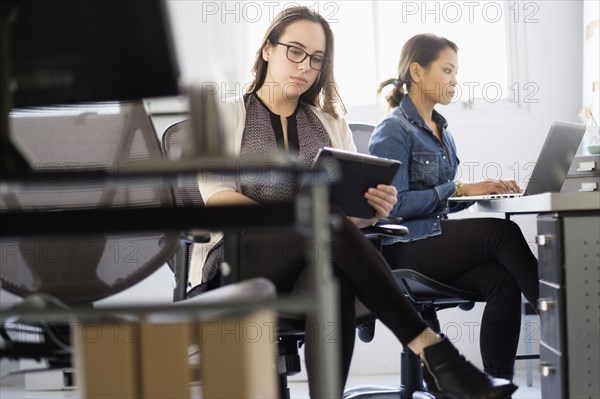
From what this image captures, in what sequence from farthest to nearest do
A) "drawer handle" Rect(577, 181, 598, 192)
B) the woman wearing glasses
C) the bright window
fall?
the bright window
"drawer handle" Rect(577, 181, 598, 192)
the woman wearing glasses

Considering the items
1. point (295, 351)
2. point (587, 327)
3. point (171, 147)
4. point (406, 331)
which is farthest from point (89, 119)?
point (587, 327)

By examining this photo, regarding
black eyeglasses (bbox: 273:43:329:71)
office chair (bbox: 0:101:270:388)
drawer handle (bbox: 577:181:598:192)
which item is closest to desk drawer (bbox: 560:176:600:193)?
drawer handle (bbox: 577:181:598:192)

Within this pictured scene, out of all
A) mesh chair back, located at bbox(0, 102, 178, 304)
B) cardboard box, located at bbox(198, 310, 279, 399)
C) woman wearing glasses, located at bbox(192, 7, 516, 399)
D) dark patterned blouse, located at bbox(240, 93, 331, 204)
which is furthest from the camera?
dark patterned blouse, located at bbox(240, 93, 331, 204)

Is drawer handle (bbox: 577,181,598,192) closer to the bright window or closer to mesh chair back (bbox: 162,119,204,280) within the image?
the bright window

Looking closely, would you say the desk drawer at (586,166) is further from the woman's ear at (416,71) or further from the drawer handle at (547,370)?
the drawer handle at (547,370)

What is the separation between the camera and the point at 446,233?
243 centimetres

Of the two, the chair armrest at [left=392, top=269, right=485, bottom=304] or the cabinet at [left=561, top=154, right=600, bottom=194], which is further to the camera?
the cabinet at [left=561, top=154, right=600, bottom=194]

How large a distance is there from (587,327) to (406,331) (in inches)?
15.0

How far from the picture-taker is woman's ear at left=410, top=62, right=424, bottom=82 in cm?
268

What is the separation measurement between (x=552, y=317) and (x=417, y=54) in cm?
116

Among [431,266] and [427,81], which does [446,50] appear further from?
[431,266]

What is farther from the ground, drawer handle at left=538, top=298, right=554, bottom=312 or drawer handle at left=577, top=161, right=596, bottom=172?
drawer handle at left=577, top=161, right=596, bottom=172

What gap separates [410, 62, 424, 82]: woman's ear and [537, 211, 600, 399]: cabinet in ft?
3.37

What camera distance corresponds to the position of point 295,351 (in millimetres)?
2059
